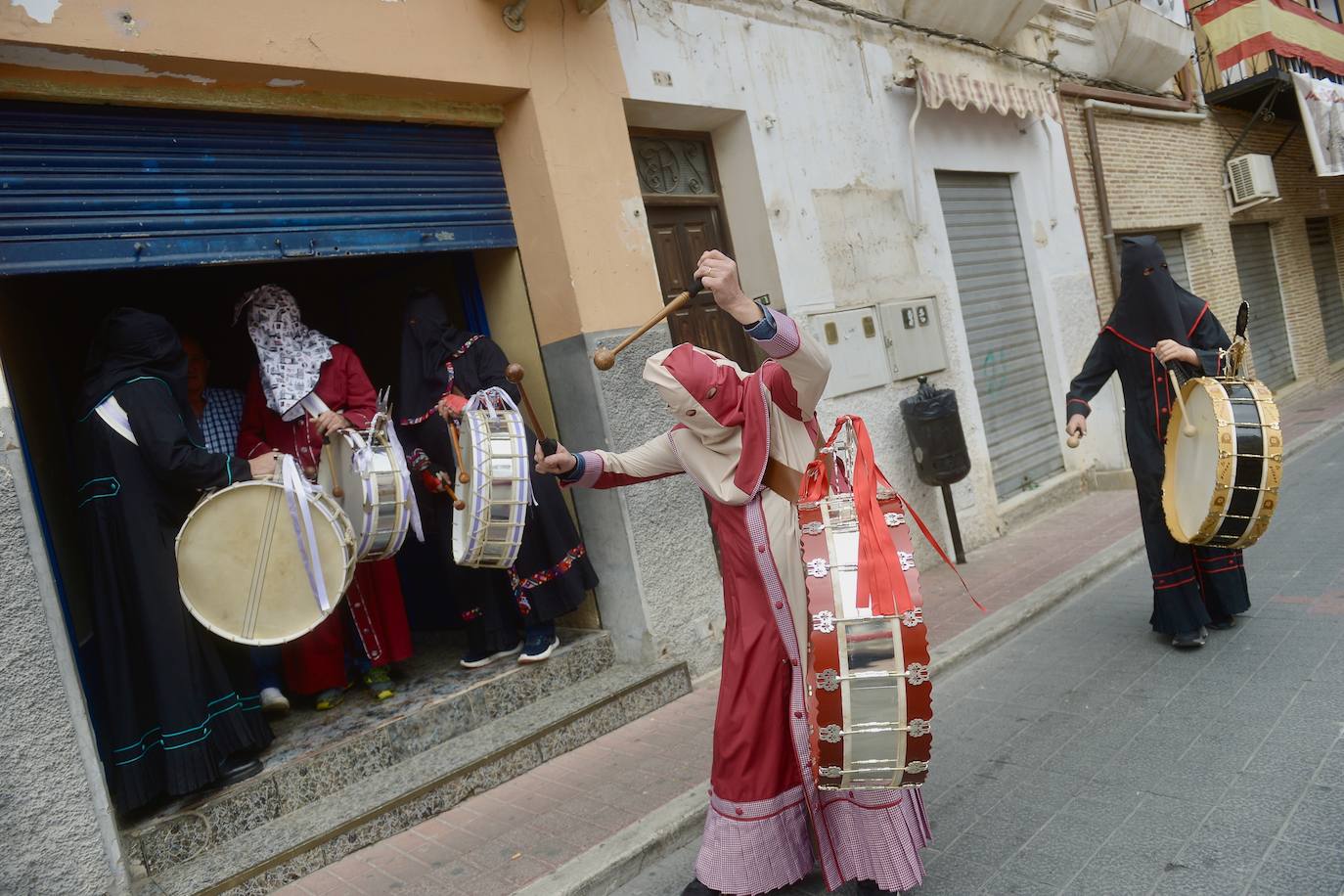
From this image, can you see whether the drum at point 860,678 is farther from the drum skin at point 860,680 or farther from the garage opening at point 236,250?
the garage opening at point 236,250

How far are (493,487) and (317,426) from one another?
3.57ft

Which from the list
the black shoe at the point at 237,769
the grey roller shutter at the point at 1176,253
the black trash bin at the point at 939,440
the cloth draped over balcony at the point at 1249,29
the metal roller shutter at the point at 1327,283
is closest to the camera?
the black shoe at the point at 237,769

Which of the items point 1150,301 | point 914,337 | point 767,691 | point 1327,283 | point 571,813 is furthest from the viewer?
point 1327,283

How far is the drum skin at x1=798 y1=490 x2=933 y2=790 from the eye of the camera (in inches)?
99.7

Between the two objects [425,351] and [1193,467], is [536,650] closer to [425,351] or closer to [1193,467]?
[425,351]

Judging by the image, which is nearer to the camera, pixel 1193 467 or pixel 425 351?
pixel 1193 467

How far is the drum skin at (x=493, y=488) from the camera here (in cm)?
409

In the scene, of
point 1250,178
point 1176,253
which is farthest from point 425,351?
point 1250,178

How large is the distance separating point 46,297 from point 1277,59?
15.0m

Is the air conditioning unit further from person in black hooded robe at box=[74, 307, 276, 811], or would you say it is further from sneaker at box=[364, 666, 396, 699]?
person in black hooded robe at box=[74, 307, 276, 811]

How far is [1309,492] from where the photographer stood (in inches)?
311

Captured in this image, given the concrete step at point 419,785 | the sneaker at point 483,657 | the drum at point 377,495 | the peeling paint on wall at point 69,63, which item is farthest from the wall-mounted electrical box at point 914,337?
the peeling paint on wall at point 69,63

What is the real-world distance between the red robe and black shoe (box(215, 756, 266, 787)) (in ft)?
2.46

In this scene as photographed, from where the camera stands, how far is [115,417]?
388 cm
